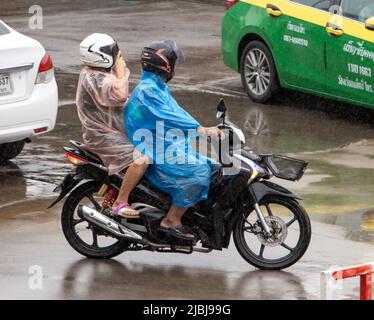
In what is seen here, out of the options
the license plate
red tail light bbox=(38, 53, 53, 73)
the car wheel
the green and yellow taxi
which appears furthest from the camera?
the green and yellow taxi

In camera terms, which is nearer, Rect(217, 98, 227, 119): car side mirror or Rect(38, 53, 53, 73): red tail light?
Rect(217, 98, 227, 119): car side mirror

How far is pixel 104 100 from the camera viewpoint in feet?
27.2

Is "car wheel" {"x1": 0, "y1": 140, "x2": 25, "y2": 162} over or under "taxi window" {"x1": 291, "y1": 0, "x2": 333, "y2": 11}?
under

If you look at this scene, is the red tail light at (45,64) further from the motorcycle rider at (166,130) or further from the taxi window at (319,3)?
the taxi window at (319,3)

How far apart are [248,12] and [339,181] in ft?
12.5

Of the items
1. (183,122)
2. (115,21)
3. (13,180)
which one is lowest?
(115,21)

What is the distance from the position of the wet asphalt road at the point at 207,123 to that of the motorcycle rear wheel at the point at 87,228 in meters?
0.10

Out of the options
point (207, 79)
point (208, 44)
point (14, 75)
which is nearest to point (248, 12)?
point (207, 79)

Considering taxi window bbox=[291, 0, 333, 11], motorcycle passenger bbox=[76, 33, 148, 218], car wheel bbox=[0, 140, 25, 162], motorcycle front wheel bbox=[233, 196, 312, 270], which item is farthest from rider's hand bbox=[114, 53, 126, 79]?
taxi window bbox=[291, 0, 333, 11]

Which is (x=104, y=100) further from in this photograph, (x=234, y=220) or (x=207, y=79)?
(x=207, y=79)

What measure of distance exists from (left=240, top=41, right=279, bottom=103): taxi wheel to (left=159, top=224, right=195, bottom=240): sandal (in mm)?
5650

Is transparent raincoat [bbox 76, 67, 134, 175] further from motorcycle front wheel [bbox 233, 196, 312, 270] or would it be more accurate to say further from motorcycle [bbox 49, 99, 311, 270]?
motorcycle front wheel [bbox 233, 196, 312, 270]

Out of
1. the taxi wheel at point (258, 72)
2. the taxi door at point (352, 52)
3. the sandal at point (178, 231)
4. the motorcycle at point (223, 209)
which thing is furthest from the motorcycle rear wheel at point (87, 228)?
the taxi wheel at point (258, 72)

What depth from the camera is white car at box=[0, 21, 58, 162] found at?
409 inches
